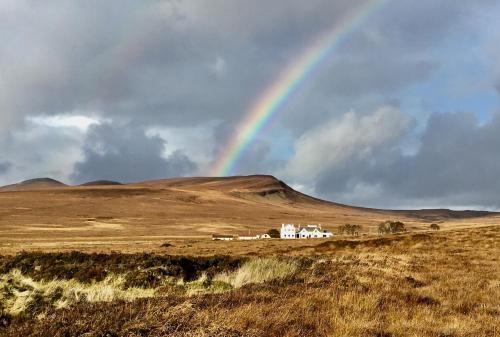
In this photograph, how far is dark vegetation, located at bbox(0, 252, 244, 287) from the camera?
53.0 feet

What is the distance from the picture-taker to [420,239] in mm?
42156

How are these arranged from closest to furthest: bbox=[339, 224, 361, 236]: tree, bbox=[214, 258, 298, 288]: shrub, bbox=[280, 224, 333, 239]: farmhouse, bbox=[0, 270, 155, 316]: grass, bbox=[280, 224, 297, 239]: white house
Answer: bbox=[0, 270, 155, 316]: grass < bbox=[214, 258, 298, 288]: shrub < bbox=[339, 224, 361, 236]: tree < bbox=[280, 224, 297, 239]: white house < bbox=[280, 224, 333, 239]: farmhouse

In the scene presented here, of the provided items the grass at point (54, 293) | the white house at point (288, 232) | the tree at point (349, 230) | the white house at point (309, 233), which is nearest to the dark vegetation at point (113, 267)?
the grass at point (54, 293)

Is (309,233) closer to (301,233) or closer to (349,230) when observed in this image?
(301,233)

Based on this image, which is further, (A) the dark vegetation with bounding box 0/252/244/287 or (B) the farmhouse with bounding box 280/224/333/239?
(B) the farmhouse with bounding box 280/224/333/239

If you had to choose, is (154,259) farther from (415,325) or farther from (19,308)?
(415,325)

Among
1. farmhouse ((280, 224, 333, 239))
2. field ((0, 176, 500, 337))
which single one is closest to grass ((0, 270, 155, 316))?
field ((0, 176, 500, 337))

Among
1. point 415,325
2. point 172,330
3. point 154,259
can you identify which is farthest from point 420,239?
point 172,330

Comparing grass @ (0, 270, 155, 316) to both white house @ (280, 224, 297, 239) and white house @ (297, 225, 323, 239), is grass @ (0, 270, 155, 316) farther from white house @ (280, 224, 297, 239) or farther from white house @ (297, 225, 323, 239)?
white house @ (297, 225, 323, 239)

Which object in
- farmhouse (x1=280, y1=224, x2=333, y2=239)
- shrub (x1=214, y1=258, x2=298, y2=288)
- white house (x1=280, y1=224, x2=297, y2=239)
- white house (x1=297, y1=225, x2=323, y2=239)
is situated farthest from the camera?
white house (x1=297, y1=225, x2=323, y2=239)

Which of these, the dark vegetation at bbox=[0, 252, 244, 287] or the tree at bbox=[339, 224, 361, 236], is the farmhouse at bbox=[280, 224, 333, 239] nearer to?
the tree at bbox=[339, 224, 361, 236]

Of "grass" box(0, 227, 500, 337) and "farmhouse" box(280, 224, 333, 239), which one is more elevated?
"grass" box(0, 227, 500, 337)

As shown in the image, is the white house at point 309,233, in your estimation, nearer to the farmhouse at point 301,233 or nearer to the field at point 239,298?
the farmhouse at point 301,233

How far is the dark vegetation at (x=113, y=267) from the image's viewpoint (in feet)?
53.0
